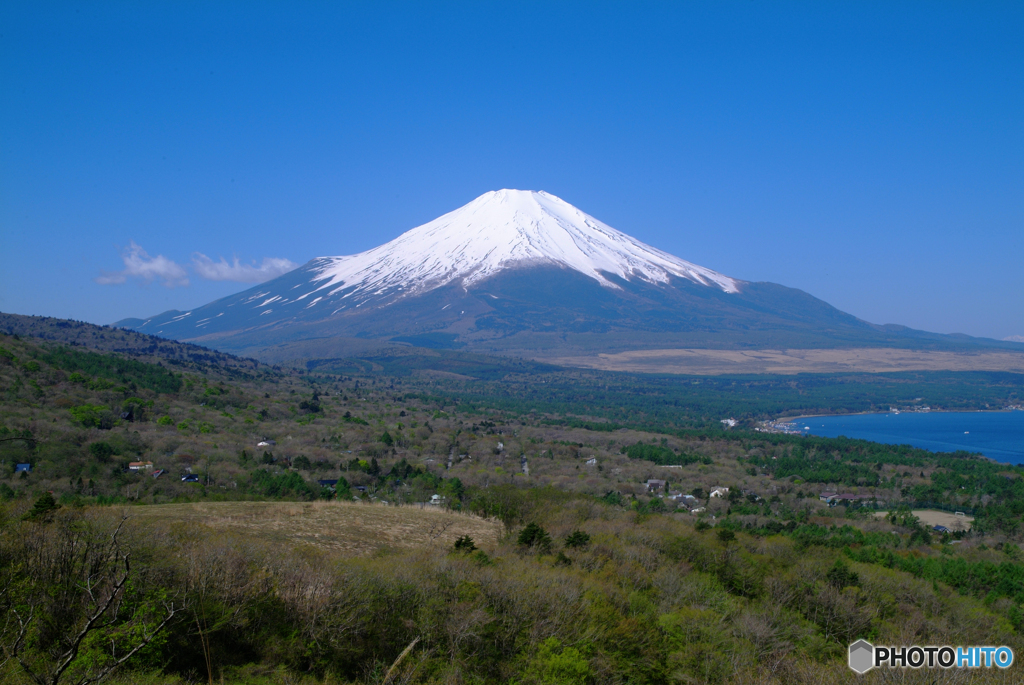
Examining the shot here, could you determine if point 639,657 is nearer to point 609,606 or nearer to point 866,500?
point 609,606

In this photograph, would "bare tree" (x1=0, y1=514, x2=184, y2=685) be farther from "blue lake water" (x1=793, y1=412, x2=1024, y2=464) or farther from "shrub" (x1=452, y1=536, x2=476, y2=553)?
"blue lake water" (x1=793, y1=412, x2=1024, y2=464)

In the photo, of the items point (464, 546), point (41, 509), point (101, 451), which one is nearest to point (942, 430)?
point (464, 546)

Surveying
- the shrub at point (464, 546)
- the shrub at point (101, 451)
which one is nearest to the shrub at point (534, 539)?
→ the shrub at point (464, 546)

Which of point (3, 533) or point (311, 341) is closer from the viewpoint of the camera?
point (3, 533)

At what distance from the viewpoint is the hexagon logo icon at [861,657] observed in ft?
35.9

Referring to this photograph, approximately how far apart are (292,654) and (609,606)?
22.9ft

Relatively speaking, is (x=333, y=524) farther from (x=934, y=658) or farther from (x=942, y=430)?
(x=942, y=430)

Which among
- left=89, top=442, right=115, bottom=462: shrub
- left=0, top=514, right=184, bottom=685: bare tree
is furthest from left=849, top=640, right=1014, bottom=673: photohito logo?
left=89, top=442, right=115, bottom=462: shrub

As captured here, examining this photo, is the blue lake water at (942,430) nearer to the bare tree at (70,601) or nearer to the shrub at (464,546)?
the shrub at (464,546)

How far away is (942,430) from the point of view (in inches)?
3917

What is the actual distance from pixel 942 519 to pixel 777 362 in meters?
143

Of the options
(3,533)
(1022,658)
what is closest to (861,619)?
(1022,658)

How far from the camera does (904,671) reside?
9.37m

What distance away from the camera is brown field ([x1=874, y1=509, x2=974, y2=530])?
42225mm
